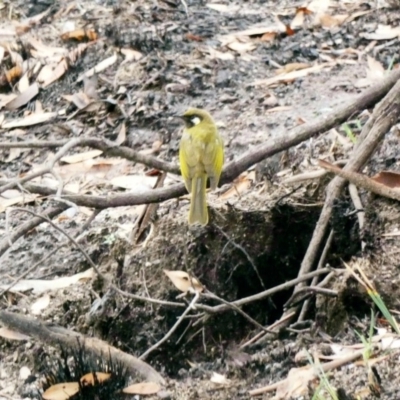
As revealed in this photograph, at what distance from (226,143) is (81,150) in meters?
1.05

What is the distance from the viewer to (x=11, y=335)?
154 inches

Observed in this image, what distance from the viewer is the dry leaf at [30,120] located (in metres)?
6.13

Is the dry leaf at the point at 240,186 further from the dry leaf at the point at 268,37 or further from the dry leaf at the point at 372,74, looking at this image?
the dry leaf at the point at 268,37

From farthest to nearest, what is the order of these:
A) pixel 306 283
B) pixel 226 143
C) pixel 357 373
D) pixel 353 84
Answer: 1. pixel 353 84
2. pixel 226 143
3. pixel 306 283
4. pixel 357 373

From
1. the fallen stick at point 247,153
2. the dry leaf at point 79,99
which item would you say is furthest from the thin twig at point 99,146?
the dry leaf at point 79,99

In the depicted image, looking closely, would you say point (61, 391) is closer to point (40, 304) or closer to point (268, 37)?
point (40, 304)

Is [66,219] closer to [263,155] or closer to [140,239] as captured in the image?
[140,239]

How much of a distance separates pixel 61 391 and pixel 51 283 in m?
1.15

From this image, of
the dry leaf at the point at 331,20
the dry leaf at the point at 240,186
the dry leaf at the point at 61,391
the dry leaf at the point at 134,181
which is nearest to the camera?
the dry leaf at the point at 61,391

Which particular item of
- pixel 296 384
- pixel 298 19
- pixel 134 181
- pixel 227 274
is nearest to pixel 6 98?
pixel 134 181

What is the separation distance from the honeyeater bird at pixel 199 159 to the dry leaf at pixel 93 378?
968 mm

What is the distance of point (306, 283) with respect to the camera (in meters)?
3.79

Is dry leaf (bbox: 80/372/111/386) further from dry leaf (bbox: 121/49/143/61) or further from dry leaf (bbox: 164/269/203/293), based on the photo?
dry leaf (bbox: 121/49/143/61)

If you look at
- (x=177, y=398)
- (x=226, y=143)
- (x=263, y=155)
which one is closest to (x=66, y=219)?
(x=226, y=143)
